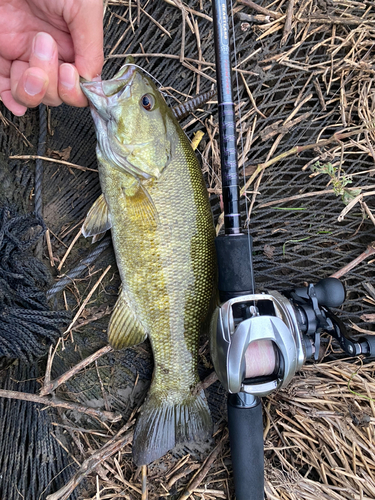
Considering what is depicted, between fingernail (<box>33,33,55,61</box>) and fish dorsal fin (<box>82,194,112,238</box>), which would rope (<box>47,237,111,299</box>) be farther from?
fingernail (<box>33,33,55,61</box>)

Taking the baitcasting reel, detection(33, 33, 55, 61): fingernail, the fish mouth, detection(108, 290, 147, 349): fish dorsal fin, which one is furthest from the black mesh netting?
detection(33, 33, 55, 61): fingernail

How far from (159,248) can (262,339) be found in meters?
Result: 0.77

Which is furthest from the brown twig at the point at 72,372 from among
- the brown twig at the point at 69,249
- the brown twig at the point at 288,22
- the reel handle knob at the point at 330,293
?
the brown twig at the point at 288,22

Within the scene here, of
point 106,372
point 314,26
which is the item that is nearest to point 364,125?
point 314,26

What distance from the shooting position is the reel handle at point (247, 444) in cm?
180

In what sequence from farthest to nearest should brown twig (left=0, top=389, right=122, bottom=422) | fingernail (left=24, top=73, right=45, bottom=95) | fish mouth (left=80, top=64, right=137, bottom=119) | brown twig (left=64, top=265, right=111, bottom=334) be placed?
1. brown twig (left=64, top=265, right=111, bottom=334)
2. brown twig (left=0, top=389, right=122, bottom=422)
3. fish mouth (left=80, top=64, right=137, bottom=119)
4. fingernail (left=24, top=73, right=45, bottom=95)

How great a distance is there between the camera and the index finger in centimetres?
150

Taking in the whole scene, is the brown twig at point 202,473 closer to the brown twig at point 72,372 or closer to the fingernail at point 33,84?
the brown twig at point 72,372

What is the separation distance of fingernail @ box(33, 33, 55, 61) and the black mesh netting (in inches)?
27.9

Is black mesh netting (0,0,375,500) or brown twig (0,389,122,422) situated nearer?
brown twig (0,389,122,422)

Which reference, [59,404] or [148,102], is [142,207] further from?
[59,404]

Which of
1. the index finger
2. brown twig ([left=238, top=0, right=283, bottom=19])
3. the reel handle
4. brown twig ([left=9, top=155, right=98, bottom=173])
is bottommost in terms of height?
the reel handle

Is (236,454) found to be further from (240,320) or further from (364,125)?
(364,125)

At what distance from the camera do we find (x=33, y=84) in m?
1.41
